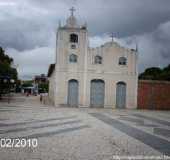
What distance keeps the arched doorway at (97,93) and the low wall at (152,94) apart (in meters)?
4.21

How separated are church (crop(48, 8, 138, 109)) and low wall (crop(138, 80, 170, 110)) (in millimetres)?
739

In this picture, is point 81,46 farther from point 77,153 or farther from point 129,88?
point 77,153

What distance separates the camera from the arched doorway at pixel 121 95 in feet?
120

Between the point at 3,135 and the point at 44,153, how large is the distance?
3344 mm

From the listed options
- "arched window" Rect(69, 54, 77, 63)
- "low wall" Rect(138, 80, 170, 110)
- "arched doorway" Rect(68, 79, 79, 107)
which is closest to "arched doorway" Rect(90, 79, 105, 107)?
"arched doorway" Rect(68, 79, 79, 107)

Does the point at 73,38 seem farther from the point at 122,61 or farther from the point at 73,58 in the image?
the point at 122,61

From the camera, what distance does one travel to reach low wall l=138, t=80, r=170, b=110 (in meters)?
36.8

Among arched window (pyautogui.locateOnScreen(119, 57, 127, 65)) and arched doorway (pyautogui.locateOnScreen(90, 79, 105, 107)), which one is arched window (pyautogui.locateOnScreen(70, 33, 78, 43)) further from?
arched window (pyautogui.locateOnScreen(119, 57, 127, 65))

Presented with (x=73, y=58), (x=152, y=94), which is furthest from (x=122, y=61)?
(x=73, y=58)

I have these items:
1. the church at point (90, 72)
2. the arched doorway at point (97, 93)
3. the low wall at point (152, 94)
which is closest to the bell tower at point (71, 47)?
the church at point (90, 72)

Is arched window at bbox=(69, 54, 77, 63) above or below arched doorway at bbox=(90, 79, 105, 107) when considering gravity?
above

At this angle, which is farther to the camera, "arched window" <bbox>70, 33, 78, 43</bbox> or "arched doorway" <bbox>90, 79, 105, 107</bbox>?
"arched doorway" <bbox>90, 79, 105, 107</bbox>

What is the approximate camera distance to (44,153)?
29.7 ft

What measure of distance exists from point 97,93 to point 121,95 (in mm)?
2724
